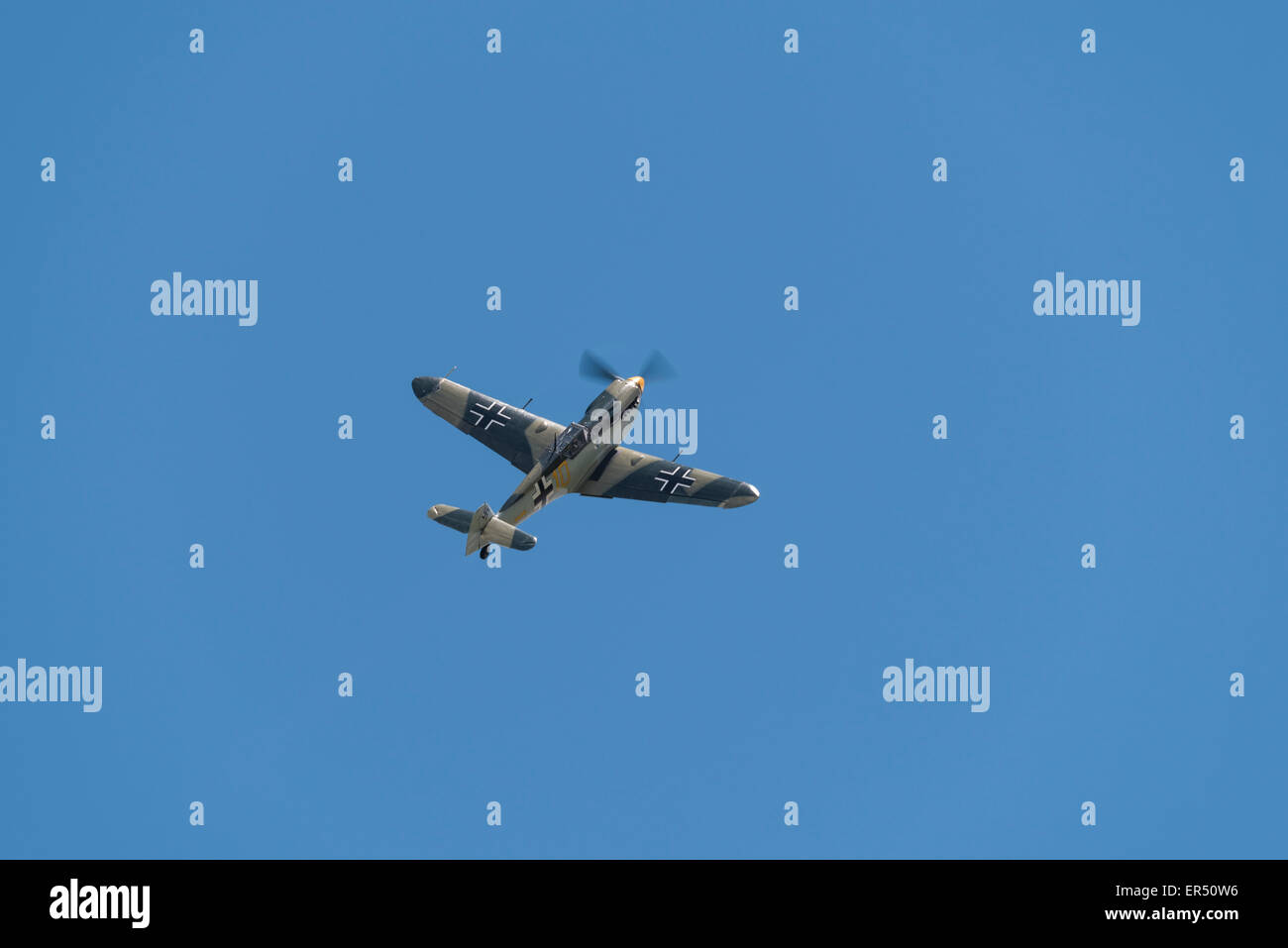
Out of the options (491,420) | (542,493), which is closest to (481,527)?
(542,493)

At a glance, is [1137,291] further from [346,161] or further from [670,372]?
→ [346,161]

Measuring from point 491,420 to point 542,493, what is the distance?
4381mm

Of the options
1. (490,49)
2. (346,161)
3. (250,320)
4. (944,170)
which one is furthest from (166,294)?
(944,170)

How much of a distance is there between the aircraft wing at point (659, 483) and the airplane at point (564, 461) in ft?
0.09

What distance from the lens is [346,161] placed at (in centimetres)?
4806

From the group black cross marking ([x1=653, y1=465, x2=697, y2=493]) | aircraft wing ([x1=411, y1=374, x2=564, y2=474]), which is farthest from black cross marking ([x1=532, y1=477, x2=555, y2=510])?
black cross marking ([x1=653, y1=465, x2=697, y2=493])

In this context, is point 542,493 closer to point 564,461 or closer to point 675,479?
point 564,461

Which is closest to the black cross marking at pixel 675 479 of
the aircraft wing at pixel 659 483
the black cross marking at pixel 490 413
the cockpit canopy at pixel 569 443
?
the aircraft wing at pixel 659 483

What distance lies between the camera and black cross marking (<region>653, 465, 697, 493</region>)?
47688mm

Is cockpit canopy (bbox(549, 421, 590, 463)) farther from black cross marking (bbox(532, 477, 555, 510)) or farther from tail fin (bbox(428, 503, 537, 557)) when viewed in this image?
tail fin (bbox(428, 503, 537, 557))

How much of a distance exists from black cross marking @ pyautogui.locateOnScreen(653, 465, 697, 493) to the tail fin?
5239 millimetres

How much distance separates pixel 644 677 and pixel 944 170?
17830mm

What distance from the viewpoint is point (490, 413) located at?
4972 cm
